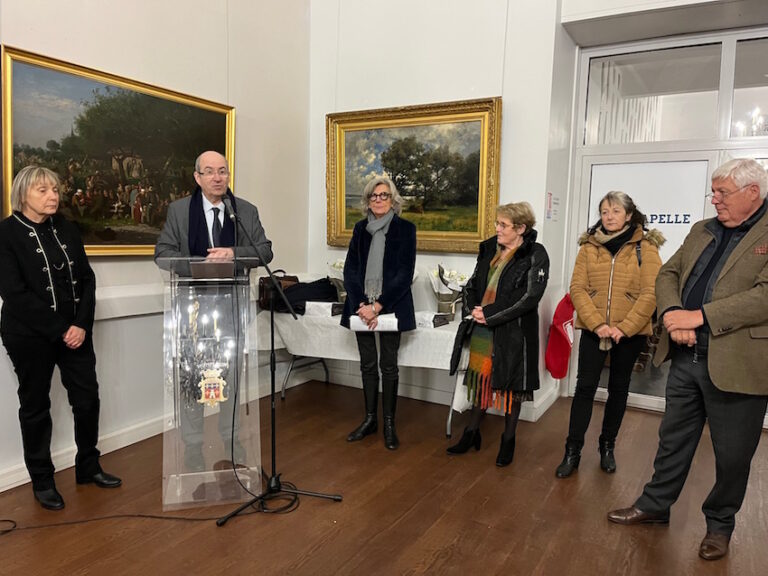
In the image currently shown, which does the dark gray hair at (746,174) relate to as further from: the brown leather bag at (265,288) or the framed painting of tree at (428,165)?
the brown leather bag at (265,288)

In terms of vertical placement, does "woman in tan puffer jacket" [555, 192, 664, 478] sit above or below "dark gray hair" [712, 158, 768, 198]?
below

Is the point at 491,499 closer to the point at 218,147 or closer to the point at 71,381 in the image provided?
the point at 71,381

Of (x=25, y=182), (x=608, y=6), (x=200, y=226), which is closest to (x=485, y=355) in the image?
(x=200, y=226)

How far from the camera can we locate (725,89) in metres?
4.15

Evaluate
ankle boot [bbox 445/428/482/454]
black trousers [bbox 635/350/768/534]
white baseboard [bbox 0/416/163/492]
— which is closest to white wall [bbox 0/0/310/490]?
white baseboard [bbox 0/416/163/492]

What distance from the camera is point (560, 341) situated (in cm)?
363

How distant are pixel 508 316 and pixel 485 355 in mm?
303

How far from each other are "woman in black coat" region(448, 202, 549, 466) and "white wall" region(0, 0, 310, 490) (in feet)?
6.65

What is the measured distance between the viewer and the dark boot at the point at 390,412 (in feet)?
11.6

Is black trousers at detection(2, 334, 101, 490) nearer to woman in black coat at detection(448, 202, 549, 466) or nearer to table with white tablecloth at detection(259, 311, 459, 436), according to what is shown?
table with white tablecloth at detection(259, 311, 459, 436)

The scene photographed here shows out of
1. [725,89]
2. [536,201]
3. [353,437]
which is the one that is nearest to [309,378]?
[353,437]

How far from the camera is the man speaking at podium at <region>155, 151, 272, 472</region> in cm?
270

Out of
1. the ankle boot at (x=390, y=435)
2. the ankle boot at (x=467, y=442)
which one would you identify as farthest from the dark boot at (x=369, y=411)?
the ankle boot at (x=467, y=442)

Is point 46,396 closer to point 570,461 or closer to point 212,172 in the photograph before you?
point 212,172
